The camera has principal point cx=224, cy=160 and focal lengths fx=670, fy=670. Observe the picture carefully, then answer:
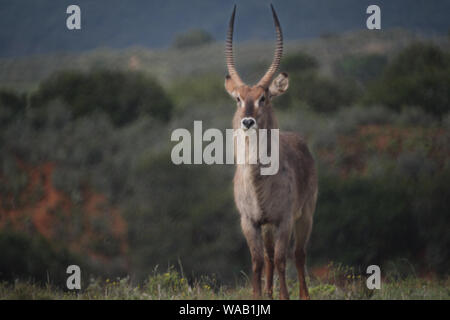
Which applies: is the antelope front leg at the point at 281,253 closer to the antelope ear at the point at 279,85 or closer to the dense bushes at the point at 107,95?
the antelope ear at the point at 279,85

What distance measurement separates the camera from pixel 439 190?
16438mm

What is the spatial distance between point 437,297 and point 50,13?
33.1 metres

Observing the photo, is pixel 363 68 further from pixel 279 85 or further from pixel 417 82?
pixel 279 85

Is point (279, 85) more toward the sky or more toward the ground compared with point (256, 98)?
more toward the sky

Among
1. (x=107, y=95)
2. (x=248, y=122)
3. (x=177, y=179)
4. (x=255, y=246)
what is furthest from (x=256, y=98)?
(x=107, y=95)

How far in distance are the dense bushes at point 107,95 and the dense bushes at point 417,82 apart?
321 inches

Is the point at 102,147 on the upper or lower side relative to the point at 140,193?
upper

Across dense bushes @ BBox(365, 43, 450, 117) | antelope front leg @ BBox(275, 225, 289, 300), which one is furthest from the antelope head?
dense bushes @ BBox(365, 43, 450, 117)

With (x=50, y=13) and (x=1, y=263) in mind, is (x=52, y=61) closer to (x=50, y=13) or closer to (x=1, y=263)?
(x=50, y=13)

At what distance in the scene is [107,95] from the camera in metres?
25.0

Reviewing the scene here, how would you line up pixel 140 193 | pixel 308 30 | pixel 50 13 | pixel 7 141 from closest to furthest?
pixel 140 193 < pixel 7 141 < pixel 50 13 < pixel 308 30

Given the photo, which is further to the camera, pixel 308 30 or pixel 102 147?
pixel 308 30

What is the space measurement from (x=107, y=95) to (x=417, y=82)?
11.5 m

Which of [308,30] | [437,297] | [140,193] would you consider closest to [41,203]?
[140,193]
